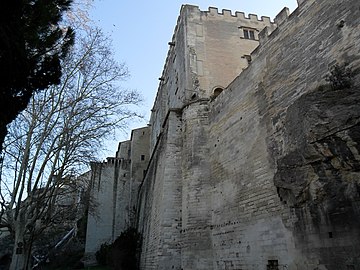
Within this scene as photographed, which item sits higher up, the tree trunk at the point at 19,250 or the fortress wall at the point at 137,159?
the fortress wall at the point at 137,159

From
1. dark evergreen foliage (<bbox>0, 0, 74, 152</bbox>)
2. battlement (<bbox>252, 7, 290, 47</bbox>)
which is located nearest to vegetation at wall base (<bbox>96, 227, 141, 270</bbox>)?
battlement (<bbox>252, 7, 290, 47</bbox>)

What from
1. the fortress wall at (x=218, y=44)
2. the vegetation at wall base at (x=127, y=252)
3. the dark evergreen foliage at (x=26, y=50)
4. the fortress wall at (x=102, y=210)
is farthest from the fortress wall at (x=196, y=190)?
the fortress wall at (x=102, y=210)

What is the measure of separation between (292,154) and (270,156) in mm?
1284

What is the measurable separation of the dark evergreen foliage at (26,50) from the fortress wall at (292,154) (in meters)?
4.89

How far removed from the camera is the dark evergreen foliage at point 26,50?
11.5 feet

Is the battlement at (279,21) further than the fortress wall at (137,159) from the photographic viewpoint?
No

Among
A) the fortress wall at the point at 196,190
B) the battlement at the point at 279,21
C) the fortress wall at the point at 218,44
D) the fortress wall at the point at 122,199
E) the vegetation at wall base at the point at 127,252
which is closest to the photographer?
the battlement at the point at 279,21

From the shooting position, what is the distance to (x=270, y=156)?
771 cm

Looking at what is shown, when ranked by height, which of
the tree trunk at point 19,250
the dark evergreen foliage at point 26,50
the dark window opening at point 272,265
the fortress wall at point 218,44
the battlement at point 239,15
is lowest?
the dark window opening at point 272,265

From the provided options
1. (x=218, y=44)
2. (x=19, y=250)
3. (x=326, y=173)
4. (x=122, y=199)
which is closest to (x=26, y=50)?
(x=326, y=173)

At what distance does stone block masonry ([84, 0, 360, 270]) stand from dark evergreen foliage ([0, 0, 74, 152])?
4886mm

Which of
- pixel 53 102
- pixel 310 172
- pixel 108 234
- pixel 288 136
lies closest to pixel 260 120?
pixel 288 136

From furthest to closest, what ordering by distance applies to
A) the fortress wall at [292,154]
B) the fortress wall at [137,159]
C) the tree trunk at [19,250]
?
the fortress wall at [137,159], the tree trunk at [19,250], the fortress wall at [292,154]

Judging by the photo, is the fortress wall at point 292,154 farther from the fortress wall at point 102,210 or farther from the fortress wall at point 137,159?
the fortress wall at point 137,159
